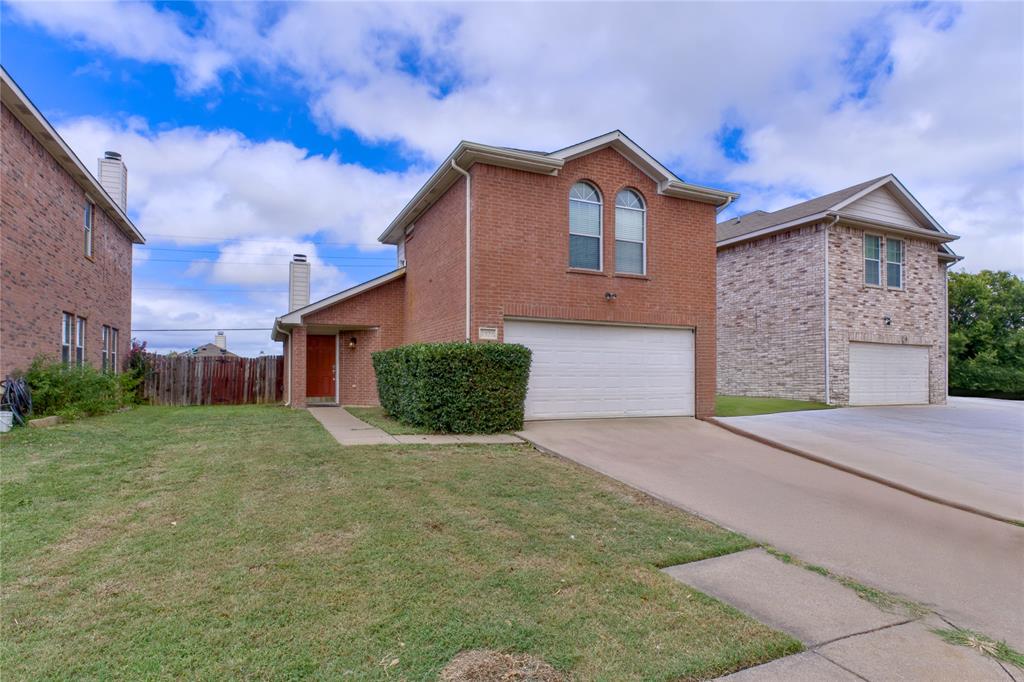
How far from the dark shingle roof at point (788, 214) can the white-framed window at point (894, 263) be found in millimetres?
2027

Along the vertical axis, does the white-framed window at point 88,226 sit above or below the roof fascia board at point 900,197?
below

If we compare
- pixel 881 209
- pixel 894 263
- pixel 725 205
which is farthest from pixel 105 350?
pixel 894 263

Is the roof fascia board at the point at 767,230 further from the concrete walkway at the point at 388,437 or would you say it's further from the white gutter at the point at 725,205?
the concrete walkway at the point at 388,437

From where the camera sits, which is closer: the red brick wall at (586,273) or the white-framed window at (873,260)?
the red brick wall at (586,273)

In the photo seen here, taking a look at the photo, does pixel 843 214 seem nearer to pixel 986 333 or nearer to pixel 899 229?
pixel 899 229

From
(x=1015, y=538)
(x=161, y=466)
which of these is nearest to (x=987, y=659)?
(x=1015, y=538)

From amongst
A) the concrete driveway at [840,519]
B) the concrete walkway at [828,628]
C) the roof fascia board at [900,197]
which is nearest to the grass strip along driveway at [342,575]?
the concrete walkway at [828,628]

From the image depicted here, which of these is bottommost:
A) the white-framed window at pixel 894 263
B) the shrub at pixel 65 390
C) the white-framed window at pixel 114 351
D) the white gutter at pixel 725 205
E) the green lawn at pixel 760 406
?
the green lawn at pixel 760 406

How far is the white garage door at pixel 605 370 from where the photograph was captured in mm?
11164

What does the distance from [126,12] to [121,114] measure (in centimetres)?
472

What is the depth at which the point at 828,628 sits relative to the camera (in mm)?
3320

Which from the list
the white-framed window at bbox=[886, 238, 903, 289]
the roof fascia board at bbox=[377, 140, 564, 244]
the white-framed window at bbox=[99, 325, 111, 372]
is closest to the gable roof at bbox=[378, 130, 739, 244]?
the roof fascia board at bbox=[377, 140, 564, 244]

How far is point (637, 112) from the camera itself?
1365cm

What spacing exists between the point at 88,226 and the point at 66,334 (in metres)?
3.26
